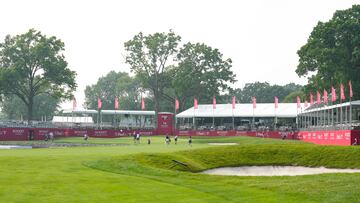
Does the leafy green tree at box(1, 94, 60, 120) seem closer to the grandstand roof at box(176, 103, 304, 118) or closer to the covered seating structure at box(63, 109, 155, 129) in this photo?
the covered seating structure at box(63, 109, 155, 129)

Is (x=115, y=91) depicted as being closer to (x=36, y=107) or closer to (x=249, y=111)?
(x=36, y=107)

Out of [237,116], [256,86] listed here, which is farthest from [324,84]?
[256,86]

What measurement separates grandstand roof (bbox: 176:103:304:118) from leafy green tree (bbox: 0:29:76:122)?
25033 millimetres

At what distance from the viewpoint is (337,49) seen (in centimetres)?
6725

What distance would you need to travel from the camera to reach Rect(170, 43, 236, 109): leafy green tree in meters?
114

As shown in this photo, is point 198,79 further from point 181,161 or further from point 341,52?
point 181,161

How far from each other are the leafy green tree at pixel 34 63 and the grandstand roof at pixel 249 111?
25.0 m

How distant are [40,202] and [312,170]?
20259 millimetres

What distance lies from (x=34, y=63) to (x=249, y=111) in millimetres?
41749

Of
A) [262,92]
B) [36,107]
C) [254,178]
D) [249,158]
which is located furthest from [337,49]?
[36,107]

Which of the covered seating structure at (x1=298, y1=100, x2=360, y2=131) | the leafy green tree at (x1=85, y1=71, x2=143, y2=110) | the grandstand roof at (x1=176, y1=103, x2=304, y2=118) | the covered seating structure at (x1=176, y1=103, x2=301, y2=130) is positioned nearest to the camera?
the covered seating structure at (x1=298, y1=100, x2=360, y2=131)

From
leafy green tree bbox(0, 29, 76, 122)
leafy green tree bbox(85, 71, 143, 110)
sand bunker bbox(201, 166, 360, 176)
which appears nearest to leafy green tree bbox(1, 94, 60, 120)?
leafy green tree bbox(85, 71, 143, 110)

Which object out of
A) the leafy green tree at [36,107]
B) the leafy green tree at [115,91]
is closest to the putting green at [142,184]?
the leafy green tree at [36,107]

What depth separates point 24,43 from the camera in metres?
101
